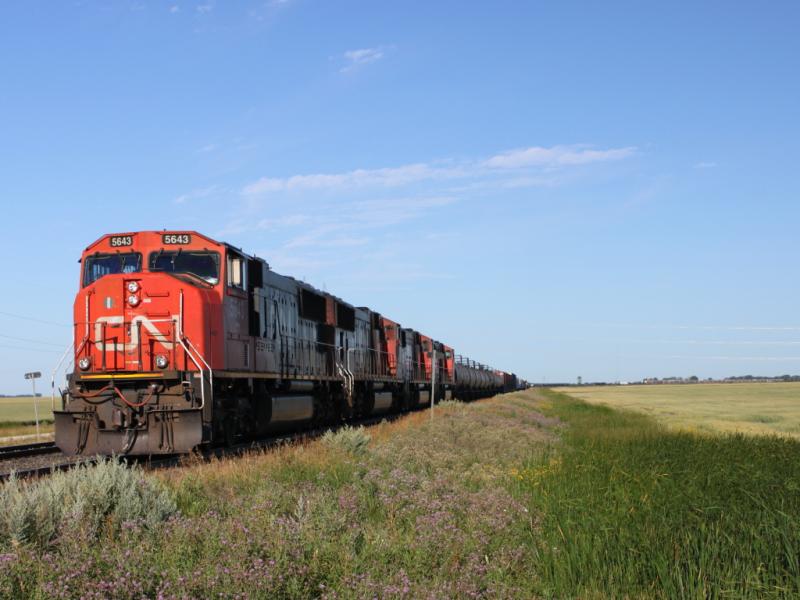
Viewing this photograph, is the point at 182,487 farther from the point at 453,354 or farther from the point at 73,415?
the point at 453,354

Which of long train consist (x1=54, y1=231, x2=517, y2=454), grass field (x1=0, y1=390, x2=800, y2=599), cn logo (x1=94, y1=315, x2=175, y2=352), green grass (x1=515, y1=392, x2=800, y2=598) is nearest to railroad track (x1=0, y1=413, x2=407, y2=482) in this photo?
long train consist (x1=54, y1=231, x2=517, y2=454)

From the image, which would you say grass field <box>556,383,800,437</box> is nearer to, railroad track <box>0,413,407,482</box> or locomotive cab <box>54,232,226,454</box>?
railroad track <box>0,413,407,482</box>

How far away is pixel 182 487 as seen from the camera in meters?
7.92

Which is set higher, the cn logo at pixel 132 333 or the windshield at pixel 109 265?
the windshield at pixel 109 265

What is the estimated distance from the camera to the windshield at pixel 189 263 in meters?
14.4

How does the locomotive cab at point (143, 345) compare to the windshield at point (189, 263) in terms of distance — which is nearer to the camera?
the locomotive cab at point (143, 345)

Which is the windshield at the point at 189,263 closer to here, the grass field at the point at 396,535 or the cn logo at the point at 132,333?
the cn logo at the point at 132,333

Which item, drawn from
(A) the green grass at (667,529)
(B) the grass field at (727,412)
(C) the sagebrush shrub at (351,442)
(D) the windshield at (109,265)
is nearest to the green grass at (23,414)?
(D) the windshield at (109,265)

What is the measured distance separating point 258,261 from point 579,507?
1075 centimetres

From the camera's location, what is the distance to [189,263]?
570 inches

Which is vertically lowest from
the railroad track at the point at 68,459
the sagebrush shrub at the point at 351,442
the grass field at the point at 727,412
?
the grass field at the point at 727,412

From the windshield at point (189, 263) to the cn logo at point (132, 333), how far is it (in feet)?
3.77

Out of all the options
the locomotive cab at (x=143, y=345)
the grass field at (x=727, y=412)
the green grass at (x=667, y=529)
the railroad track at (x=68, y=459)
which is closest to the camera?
the green grass at (x=667, y=529)

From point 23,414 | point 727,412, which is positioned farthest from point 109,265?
point 23,414
